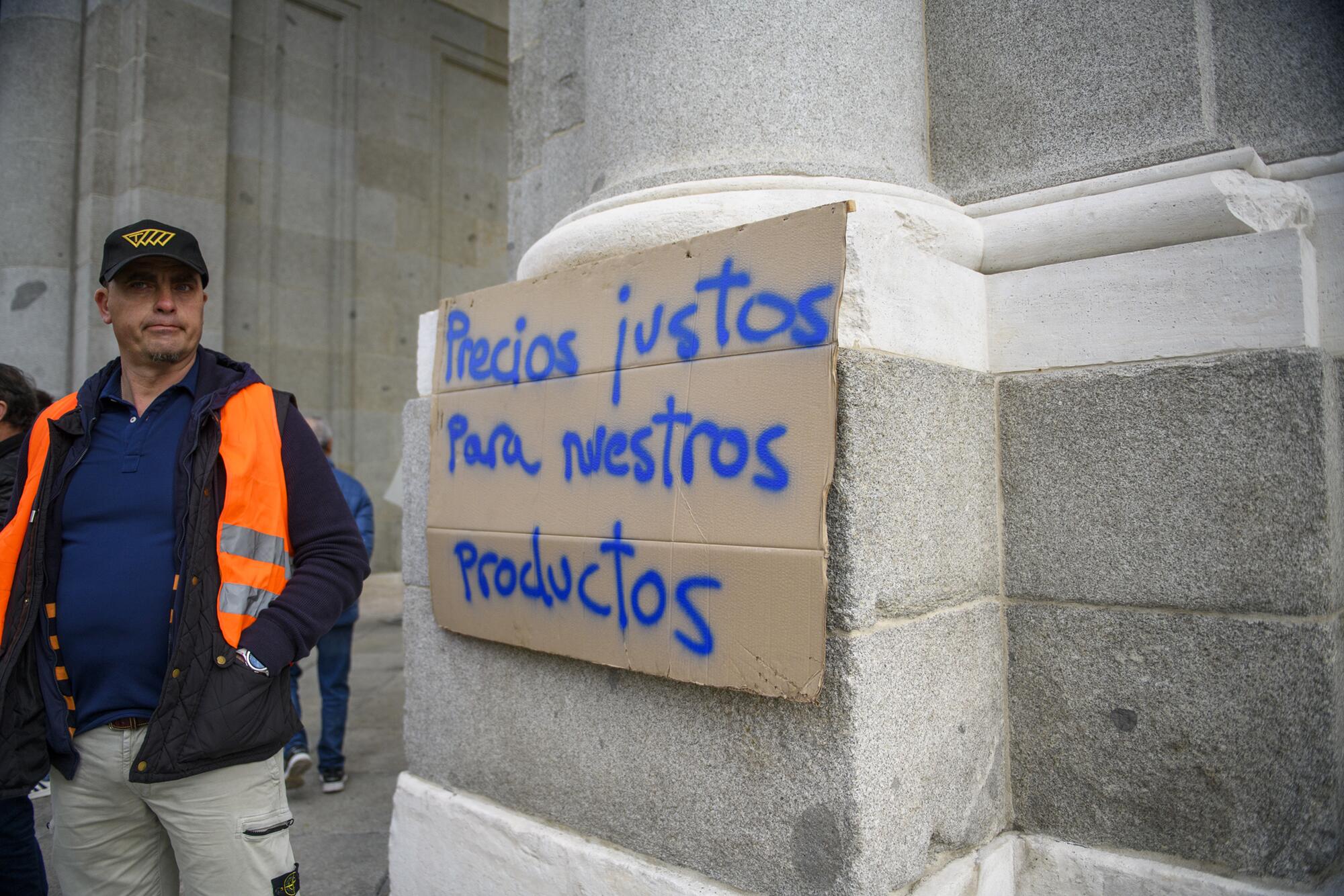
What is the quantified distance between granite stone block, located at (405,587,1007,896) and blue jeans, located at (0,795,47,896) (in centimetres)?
123

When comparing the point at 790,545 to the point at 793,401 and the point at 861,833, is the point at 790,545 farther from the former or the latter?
the point at 861,833

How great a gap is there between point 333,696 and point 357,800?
1.70 ft

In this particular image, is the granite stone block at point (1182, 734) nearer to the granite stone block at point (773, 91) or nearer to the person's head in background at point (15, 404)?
the granite stone block at point (773, 91)

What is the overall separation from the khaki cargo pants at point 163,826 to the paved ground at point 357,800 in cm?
120

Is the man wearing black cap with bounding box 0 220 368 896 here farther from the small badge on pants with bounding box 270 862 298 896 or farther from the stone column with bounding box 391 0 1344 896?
the stone column with bounding box 391 0 1344 896

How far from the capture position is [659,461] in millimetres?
2189

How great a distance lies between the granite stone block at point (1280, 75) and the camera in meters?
2.21

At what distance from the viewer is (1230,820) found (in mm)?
2055

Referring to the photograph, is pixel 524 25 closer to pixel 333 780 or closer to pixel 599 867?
pixel 599 867

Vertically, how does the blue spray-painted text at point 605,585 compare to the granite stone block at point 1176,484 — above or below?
below

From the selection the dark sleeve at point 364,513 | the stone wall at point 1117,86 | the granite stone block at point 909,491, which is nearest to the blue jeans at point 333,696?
the dark sleeve at point 364,513

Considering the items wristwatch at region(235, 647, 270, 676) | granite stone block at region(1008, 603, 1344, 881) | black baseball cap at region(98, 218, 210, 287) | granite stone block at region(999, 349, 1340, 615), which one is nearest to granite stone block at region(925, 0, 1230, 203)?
granite stone block at region(999, 349, 1340, 615)

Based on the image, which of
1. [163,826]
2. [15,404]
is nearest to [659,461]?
[163,826]

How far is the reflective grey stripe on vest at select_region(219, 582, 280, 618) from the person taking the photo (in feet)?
6.49
